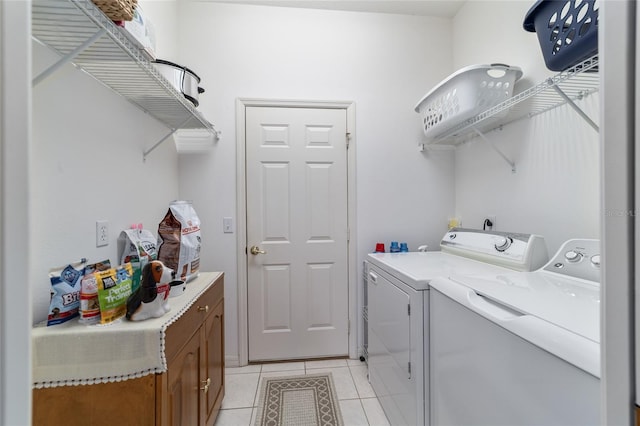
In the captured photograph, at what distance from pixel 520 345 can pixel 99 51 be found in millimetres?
1658

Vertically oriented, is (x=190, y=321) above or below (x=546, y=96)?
below

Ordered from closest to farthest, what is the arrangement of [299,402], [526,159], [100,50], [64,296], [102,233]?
[64,296] → [100,50] → [102,233] → [526,159] → [299,402]

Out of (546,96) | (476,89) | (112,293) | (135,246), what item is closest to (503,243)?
(546,96)

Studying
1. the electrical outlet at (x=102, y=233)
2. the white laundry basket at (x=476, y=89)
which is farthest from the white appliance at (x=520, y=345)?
the electrical outlet at (x=102, y=233)

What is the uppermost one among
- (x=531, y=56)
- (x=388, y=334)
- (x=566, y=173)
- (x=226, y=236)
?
(x=531, y=56)

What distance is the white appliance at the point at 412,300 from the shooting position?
1.21 m

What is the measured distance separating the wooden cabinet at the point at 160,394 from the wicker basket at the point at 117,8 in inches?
41.0

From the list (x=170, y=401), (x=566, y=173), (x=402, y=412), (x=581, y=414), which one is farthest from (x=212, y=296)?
(x=566, y=173)

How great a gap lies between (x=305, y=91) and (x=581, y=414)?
7.29 feet

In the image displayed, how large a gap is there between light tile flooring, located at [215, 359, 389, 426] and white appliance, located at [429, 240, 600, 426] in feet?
2.01

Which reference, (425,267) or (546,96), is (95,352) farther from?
(546,96)

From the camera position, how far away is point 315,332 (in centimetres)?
216

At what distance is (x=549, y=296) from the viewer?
0.90 meters

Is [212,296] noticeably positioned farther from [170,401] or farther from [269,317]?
[269,317]
